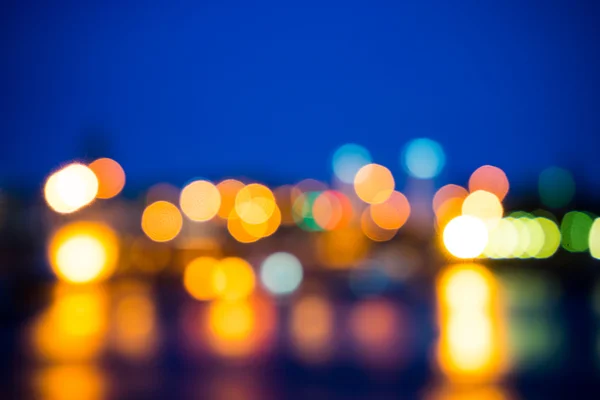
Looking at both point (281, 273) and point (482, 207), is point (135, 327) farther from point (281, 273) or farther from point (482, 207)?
point (482, 207)

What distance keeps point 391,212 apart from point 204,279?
97.2 feet

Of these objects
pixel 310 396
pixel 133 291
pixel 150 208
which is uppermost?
Result: pixel 150 208

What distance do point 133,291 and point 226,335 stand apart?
933 cm

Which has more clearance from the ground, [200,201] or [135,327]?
[200,201]

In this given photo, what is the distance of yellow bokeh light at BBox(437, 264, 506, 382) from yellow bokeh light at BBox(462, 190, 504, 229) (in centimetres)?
2234

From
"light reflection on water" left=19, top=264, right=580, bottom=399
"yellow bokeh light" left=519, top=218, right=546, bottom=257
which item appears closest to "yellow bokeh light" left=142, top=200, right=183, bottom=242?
"light reflection on water" left=19, top=264, right=580, bottom=399

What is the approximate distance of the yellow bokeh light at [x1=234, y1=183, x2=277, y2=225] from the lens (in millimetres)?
62281

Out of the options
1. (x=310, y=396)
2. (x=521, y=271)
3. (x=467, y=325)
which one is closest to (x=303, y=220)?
(x=521, y=271)

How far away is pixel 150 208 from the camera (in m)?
35.6

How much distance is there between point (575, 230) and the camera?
4038 cm

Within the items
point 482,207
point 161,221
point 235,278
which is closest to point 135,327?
point 235,278

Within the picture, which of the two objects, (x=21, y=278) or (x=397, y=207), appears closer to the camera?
(x=21, y=278)

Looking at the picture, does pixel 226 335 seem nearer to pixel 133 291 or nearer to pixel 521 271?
pixel 133 291

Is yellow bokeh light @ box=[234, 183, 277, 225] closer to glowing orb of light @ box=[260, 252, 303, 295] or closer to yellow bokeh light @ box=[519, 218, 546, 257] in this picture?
yellow bokeh light @ box=[519, 218, 546, 257]
